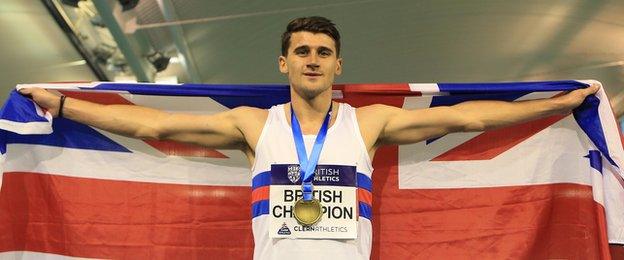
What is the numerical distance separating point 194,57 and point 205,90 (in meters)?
3.40

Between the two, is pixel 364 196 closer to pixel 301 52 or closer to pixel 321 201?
pixel 321 201

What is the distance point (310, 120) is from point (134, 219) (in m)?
0.92

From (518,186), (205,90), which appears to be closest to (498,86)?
(518,186)

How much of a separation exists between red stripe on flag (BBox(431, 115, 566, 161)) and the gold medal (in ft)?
2.67

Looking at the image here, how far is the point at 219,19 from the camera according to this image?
4.96 meters

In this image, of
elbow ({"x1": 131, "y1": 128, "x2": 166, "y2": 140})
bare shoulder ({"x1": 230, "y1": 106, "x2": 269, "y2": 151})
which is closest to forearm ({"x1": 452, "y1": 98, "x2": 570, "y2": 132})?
bare shoulder ({"x1": 230, "y1": 106, "x2": 269, "y2": 151})

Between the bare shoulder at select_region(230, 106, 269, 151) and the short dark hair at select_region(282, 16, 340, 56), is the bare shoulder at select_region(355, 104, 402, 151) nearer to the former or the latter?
the short dark hair at select_region(282, 16, 340, 56)

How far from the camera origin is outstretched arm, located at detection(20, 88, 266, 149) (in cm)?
234

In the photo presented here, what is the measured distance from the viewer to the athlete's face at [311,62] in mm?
2268

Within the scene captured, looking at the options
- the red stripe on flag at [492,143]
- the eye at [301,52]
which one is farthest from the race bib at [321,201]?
the red stripe on flag at [492,143]

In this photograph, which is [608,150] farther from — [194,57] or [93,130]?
[194,57]

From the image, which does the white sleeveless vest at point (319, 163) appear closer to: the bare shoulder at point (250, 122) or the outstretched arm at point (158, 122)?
the bare shoulder at point (250, 122)

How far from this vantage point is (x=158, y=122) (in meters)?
2.35

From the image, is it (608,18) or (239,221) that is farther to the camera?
(608,18)
